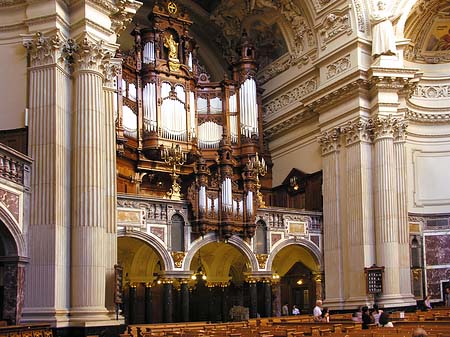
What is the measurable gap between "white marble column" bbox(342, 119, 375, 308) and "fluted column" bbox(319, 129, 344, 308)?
49 centimetres

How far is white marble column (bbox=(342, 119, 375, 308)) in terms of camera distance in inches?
1044

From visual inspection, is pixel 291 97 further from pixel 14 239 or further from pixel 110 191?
pixel 14 239

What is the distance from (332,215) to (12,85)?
47.0ft

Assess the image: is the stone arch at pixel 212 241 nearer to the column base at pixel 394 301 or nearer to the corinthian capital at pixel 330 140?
the column base at pixel 394 301

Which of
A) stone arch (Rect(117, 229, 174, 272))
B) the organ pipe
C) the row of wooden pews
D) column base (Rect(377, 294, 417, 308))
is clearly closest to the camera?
the row of wooden pews

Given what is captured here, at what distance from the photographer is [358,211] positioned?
88.4 feet

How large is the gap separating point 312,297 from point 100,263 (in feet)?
48.6

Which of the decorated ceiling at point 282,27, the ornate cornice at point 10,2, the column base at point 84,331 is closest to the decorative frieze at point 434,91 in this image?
the decorated ceiling at point 282,27

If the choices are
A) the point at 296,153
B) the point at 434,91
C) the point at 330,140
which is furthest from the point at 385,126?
the point at 434,91

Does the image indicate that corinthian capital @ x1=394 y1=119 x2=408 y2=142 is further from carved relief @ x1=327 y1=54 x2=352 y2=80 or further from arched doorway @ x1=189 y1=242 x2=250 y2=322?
arched doorway @ x1=189 y1=242 x2=250 y2=322

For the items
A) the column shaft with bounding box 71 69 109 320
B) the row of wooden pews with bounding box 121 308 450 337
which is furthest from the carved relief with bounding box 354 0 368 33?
the column shaft with bounding box 71 69 109 320

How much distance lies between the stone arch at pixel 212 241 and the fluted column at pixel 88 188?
734cm

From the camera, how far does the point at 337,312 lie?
88.6 feet

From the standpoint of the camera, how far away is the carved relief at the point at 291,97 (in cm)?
3033
